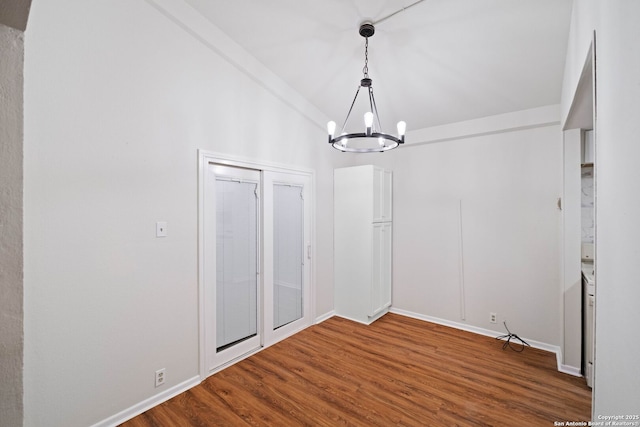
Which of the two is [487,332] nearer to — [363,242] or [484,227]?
[484,227]

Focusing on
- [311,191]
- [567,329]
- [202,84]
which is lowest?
[567,329]

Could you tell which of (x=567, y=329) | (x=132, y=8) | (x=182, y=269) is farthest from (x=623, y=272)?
(x=132, y=8)

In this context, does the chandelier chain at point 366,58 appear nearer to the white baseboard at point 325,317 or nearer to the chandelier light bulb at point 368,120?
the chandelier light bulb at point 368,120

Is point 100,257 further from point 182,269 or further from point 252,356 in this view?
point 252,356

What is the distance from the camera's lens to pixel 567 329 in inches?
100

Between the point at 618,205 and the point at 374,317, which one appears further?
the point at 374,317

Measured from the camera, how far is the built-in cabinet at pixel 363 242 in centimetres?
367

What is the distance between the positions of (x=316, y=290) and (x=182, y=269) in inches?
74.1

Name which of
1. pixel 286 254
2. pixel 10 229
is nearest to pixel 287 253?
pixel 286 254

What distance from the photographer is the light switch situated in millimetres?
2181

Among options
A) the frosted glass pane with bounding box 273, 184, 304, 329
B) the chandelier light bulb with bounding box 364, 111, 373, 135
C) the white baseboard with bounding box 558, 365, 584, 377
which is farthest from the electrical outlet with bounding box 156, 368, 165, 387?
the white baseboard with bounding box 558, 365, 584, 377

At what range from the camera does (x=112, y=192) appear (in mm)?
1954

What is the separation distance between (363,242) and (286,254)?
107cm

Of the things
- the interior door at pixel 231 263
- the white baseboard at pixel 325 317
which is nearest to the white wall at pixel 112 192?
the interior door at pixel 231 263
